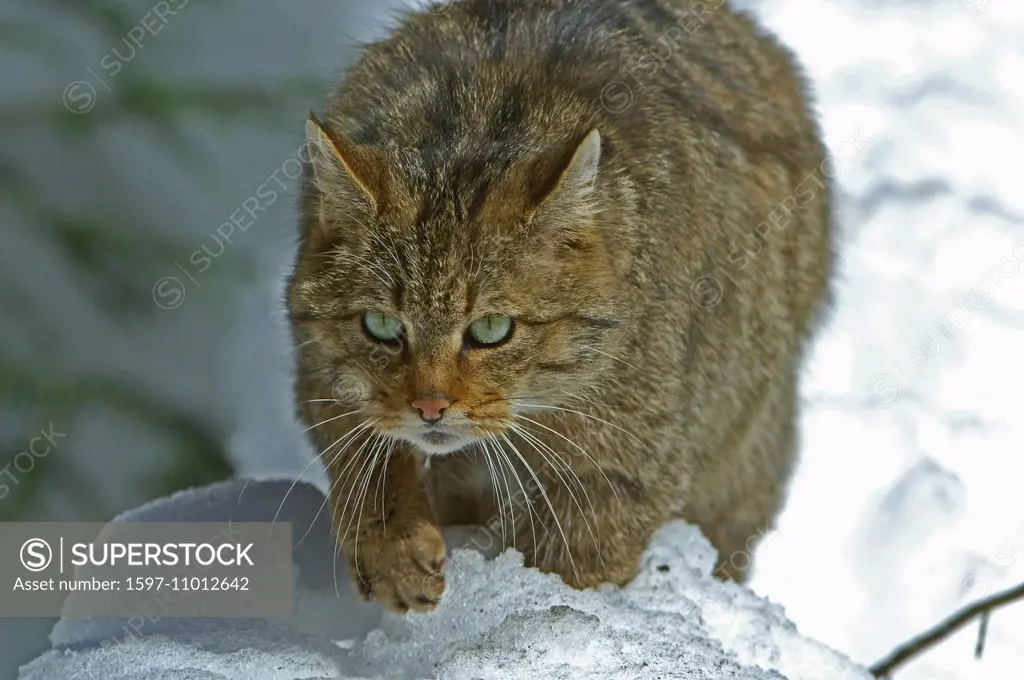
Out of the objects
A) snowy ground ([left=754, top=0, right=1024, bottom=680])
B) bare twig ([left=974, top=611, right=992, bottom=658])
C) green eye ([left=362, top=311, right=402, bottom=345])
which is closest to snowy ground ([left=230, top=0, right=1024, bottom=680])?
snowy ground ([left=754, top=0, right=1024, bottom=680])

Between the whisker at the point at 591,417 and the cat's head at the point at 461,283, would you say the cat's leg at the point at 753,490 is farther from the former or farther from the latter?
the cat's head at the point at 461,283

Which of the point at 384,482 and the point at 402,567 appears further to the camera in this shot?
the point at 384,482

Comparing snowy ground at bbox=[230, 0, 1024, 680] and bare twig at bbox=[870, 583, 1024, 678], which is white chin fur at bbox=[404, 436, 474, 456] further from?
snowy ground at bbox=[230, 0, 1024, 680]

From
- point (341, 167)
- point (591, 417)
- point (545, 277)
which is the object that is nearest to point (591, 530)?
point (591, 417)

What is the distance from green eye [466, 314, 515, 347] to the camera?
2.36 m

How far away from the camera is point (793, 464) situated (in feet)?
12.2

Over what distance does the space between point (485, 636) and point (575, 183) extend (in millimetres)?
897

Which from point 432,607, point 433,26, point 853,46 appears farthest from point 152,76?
point 853,46

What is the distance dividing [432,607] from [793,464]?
159cm

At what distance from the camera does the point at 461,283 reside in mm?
2322

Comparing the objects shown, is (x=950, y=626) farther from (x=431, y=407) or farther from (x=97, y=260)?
(x=97, y=260)

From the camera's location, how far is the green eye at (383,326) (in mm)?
2383

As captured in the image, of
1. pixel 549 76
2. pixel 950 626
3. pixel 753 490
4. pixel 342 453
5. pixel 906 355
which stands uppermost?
pixel 906 355

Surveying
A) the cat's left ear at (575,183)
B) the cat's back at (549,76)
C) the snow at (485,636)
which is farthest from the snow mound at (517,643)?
the cat's back at (549,76)
